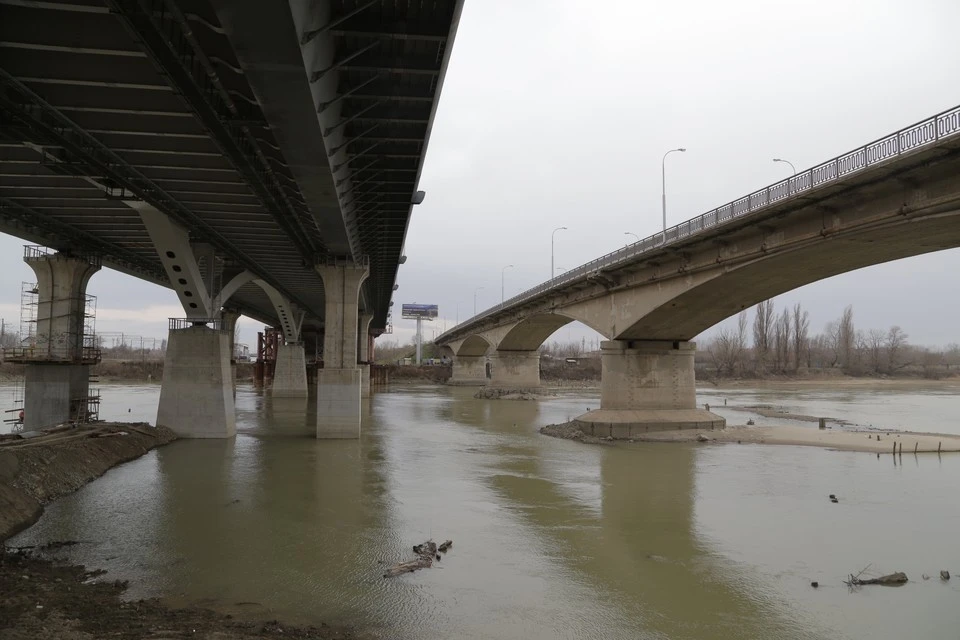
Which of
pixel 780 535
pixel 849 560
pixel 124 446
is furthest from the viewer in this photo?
pixel 124 446

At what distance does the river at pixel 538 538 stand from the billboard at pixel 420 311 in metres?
141

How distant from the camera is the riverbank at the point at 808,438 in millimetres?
27141

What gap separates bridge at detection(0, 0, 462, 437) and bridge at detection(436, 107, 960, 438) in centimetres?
1306

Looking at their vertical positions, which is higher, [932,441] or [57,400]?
[57,400]

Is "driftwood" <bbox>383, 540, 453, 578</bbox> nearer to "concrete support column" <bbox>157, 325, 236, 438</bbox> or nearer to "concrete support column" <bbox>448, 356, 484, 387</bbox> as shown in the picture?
"concrete support column" <bbox>157, 325, 236, 438</bbox>

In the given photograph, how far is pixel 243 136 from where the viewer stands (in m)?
15.3

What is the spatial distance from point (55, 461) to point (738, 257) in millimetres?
25830

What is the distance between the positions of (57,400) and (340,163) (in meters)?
22.7

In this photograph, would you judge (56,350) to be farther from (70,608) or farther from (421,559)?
(421,559)

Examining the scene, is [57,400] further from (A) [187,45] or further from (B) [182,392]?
(A) [187,45]

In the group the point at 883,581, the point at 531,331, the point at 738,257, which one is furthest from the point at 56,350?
the point at 531,331

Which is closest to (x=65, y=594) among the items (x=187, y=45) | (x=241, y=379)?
(x=187, y=45)

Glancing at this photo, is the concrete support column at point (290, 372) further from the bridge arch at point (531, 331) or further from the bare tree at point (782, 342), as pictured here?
the bare tree at point (782, 342)

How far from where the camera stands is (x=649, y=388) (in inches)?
1344
